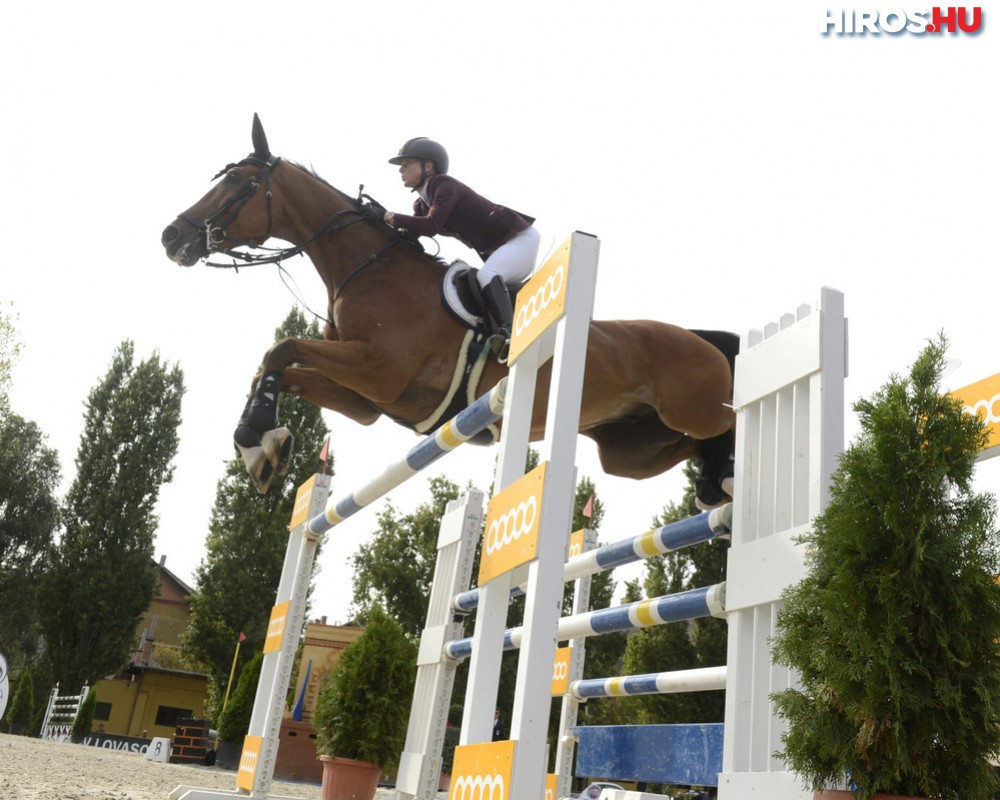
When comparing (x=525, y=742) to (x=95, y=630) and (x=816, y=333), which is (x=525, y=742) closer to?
(x=816, y=333)

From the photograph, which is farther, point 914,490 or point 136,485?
point 136,485

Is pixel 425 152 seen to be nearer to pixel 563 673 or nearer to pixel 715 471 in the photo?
pixel 715 471

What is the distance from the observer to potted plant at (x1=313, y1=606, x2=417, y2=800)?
4254 millimetres

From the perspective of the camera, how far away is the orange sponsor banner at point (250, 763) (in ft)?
12.7

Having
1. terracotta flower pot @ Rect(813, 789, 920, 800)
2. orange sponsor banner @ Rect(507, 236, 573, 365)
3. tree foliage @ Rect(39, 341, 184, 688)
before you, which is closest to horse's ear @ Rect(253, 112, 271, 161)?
orange sponsor banner @ Rect(507, 236, 573, 365)

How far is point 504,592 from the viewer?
2.06m

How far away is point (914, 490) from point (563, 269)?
0.94m

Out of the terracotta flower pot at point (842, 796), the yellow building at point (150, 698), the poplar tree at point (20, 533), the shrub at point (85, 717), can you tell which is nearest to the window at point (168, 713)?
the yellow building at point (150, 698)

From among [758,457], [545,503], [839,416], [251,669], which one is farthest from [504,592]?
[251,669]

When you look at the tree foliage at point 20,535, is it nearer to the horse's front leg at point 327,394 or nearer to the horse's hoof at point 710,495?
the horse's front leg at point 327,394

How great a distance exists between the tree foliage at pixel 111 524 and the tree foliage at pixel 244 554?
5.14ft

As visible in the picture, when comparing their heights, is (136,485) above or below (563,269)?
above

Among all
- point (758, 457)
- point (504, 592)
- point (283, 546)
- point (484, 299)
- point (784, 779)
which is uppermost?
point (283, 546)

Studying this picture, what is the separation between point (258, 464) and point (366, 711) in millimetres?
1776
